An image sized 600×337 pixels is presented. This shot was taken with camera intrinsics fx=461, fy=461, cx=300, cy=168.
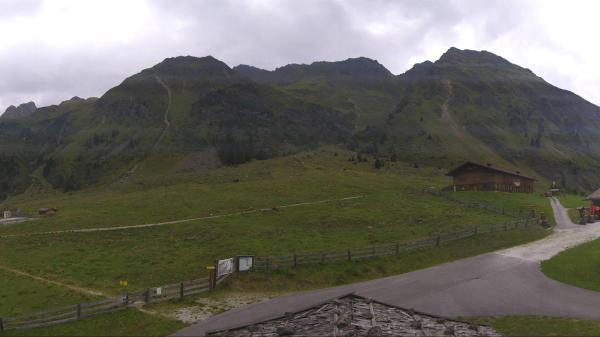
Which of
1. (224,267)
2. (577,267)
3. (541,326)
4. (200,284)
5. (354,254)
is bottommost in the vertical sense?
(541,326)

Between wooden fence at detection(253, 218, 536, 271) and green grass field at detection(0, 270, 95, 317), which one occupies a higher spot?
wooden fence at detection(253, 218, 536, 271)

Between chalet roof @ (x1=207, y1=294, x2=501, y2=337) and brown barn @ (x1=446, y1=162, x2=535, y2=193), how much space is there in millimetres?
75921

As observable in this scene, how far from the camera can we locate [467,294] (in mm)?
34500

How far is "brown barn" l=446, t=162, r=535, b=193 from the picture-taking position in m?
92.1

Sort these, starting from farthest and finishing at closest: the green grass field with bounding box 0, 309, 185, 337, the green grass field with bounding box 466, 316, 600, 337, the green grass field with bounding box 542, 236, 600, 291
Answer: the green grass field with bounding box 542, 236, 600, 291, the green grass field with bounding box 0, 309, 185, 337, the green grass field with bounding box 466, 316, 600, 337

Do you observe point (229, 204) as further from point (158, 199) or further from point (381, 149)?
point (381, 149)

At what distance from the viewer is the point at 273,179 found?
107188mm

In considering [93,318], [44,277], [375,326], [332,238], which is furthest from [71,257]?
[375,326]

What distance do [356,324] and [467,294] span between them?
721 inches

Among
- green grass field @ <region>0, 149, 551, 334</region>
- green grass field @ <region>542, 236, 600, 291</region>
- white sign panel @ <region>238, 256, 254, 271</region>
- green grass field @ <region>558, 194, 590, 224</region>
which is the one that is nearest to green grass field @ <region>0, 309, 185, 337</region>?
green grass field @ <region>0, 149, 551, 334</region>

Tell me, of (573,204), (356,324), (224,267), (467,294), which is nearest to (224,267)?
(224,267)

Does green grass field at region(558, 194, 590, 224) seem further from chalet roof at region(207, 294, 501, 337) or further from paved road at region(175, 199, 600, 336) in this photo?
chalet roof at region(207, 294, 501, 337)

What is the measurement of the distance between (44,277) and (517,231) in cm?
5217

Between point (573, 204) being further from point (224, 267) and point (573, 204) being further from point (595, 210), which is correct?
point (224, 267)
